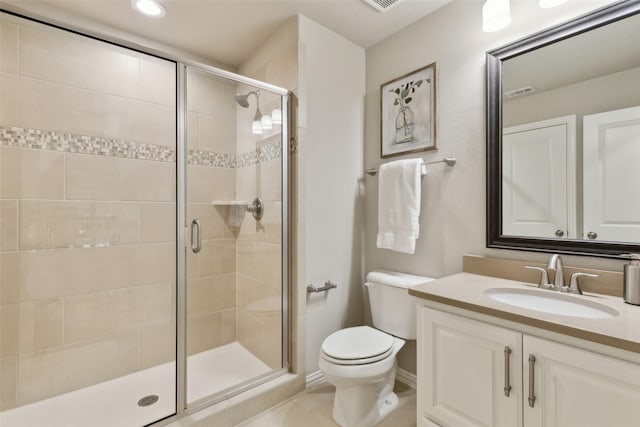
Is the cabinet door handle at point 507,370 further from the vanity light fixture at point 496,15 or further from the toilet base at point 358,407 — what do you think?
the vanity light fixture at point 496,15

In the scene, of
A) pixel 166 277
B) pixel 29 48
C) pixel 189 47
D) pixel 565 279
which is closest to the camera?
pixel 565 279

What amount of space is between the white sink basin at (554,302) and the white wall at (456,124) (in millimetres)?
207

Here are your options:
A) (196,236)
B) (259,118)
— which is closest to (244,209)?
(196,236)

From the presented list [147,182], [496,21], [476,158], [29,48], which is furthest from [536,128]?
[29,48]

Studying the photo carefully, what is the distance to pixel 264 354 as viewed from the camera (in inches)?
74.7

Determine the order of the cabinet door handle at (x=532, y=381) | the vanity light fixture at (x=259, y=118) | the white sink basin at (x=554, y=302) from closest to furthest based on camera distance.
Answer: the cabinet door handle at (x=532, y=381)
the white sink basin at (x=554, y=302)
the vanity light fixture at (x=259, y=118)

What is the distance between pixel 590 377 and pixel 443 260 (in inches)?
35.1

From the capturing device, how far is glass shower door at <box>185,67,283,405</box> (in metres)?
1.70

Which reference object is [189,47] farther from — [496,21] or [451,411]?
[451,411]

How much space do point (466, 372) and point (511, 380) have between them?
0.16 meters

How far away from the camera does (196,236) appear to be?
1.64m

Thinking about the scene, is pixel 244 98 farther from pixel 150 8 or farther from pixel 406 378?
pixel 406 378

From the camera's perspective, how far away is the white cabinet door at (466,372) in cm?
103

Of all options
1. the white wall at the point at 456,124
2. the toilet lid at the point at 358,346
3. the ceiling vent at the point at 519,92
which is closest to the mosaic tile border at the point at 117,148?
the white wall at the point at 456,124
